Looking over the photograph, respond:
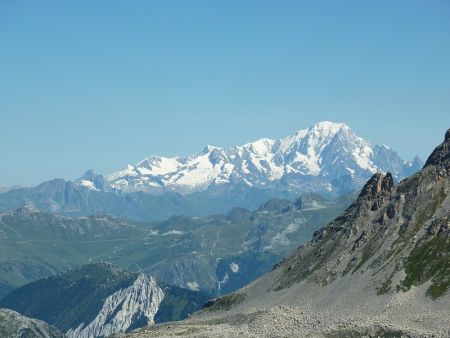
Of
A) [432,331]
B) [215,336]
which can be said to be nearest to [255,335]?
[215,336]

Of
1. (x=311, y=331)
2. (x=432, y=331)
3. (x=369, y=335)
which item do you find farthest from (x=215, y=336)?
(x=432, y=331)

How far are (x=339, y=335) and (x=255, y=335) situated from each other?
20.6 m

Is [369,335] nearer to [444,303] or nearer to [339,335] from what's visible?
[339,335]

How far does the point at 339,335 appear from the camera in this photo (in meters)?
195

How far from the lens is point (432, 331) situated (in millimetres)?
187250

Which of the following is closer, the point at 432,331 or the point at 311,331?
the point at 432,331

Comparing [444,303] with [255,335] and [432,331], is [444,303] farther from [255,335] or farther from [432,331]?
[255,335]

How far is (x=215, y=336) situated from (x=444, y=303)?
2280 inches

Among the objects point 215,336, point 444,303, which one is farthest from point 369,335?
point 215,336

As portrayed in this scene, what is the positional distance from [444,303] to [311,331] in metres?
34.0

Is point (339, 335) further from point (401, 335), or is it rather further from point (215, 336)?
point (215, 336)

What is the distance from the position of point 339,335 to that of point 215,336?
3076 centimetres

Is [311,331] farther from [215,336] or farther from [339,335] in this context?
[215,336]

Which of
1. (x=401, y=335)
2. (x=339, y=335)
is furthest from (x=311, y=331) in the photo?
(x=401, y=335)
